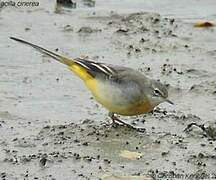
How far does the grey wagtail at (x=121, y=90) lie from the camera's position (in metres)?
7.62

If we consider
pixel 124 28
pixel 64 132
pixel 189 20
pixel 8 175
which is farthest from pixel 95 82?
pixel 189 20

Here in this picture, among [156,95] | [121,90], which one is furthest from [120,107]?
[156,95]

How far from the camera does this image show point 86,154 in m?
7.10

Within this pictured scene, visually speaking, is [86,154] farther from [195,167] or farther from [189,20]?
[189,20]

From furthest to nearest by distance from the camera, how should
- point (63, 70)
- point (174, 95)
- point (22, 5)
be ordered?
point (22, 5) → point (63, 70) → point (174, 95)

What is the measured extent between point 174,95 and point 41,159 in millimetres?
2620

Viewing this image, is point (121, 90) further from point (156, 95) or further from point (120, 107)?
point (156, 95)

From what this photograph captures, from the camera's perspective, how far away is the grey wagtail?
7.62m

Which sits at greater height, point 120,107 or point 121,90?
point 121,90

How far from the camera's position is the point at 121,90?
7637 millimetres

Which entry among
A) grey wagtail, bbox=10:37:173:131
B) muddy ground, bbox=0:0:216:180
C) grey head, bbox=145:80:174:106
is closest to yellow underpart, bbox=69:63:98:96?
grey wagtail, bbox=10:37:173:131

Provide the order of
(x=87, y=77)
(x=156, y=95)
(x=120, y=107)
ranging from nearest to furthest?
(x=120, y=107)
(x=156, y=95)
(x=87, y=77)

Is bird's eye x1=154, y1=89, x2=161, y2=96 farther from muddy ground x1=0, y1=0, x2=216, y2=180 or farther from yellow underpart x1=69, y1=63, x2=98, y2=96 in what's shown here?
yellow underpart x1=69, y1=63, x2=98, y2=96

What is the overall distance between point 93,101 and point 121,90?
1083 millimetres
